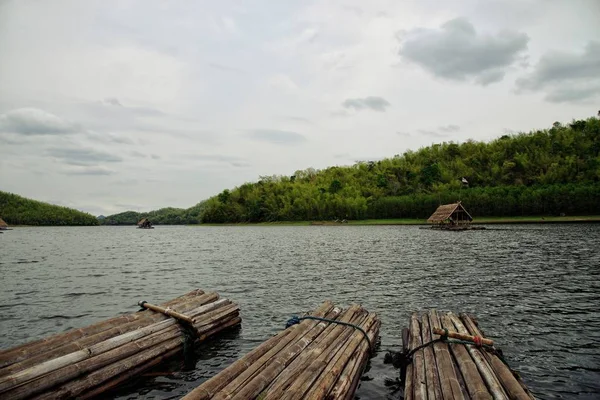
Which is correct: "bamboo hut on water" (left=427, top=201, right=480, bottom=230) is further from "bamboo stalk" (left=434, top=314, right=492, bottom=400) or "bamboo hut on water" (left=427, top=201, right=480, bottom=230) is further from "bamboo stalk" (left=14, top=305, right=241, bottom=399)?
"bamboo stalk" (left=14, top=305, right=241, bottom=399)

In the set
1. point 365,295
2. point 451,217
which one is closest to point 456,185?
point 451,217

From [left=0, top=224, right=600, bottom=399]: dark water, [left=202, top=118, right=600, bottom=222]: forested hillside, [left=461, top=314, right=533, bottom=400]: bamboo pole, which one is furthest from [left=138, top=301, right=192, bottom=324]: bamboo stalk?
[left=202, top=118, right=600, bottom=222]: forested hillside

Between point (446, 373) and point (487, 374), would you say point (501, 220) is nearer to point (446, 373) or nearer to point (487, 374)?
point (487, 374)

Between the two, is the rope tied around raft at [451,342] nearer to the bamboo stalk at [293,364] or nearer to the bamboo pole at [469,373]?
the bamboo pole at [469,373]

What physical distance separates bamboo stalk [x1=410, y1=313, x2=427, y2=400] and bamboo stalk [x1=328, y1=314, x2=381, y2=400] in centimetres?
146

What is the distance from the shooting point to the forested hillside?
10588 cm

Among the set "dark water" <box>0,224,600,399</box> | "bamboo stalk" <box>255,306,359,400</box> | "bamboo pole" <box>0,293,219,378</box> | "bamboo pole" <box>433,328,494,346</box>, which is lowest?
"dark water" <box>0,224,600,399</box>

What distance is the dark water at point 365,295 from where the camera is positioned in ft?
36.2

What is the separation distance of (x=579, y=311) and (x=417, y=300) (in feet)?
23.8

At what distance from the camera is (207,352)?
12398 mm

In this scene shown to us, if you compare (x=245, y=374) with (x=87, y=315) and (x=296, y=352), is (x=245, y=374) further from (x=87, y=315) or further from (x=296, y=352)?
(x=87, y=315)

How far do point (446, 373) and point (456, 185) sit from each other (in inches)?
5476

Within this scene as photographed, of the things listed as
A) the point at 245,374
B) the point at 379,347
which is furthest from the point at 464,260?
the point at 245,374

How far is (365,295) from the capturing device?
20.5 m
